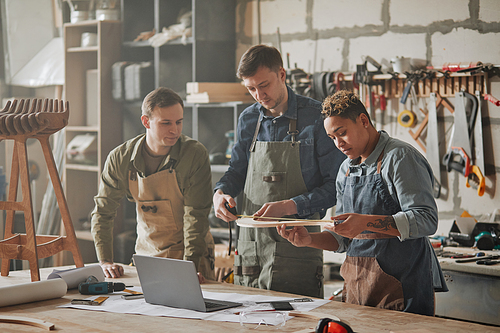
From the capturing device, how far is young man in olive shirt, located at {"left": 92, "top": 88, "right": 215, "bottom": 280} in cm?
253

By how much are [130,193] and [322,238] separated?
101 cm

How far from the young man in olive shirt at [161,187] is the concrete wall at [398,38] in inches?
68.2

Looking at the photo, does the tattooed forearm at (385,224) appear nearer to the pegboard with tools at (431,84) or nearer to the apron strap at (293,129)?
the apron strap at (293,129)

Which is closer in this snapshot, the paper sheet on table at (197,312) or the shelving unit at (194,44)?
the paper sheet on table at (197,312)

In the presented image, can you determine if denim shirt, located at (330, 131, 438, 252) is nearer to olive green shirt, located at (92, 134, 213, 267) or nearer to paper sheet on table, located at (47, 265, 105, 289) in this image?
olive green shirt, located at (92, 134, 213, 267)

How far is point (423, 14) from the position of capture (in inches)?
142

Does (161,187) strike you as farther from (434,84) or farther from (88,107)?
(88,107)

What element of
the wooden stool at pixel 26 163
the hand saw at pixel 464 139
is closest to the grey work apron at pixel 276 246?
the wooden stool at pixel 26 163

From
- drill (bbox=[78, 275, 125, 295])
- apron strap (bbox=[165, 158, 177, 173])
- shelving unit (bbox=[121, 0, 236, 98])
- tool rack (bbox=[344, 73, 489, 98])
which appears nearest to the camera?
drill (bbox=[78, 275, 125, 295])

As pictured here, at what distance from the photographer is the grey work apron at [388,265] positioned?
1954 millimetres

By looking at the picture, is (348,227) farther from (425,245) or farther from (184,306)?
(184,306)

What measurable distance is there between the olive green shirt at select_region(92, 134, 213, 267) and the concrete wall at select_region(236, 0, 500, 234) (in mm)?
1696

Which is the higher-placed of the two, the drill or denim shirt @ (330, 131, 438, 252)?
denim shirt @ (330, 131, 438, 252)

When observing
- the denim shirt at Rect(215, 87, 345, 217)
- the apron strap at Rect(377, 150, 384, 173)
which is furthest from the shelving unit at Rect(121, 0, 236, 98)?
the apron strap at Rect(377, 150, 384, 173)
